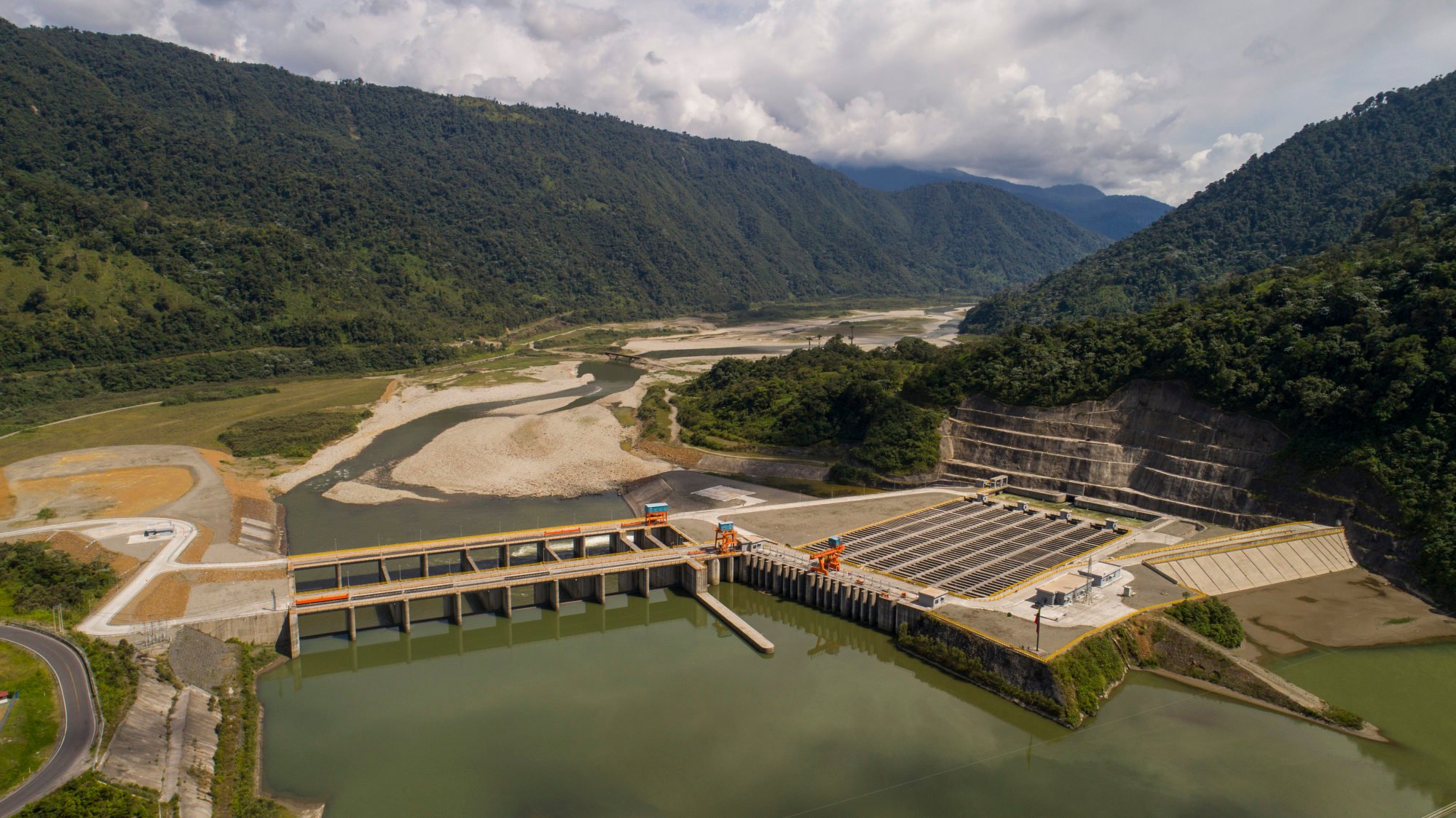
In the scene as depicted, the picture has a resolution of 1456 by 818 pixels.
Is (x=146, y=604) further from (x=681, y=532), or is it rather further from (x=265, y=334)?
(x=265, y=334)

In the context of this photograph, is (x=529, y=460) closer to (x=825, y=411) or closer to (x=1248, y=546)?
(x=825, y=411)

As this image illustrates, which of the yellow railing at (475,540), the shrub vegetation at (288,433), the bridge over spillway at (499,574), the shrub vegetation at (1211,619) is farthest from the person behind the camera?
the shrub vegetation at (288,433)

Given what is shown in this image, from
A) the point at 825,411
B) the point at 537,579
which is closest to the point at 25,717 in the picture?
the point at 537,579

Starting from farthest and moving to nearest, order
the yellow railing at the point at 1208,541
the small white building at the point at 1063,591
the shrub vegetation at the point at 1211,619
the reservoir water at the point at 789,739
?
the yellow railing at the point at 1208,541 → the small white building at the point at 1063,591 → the shrub vegetation at the point at 1211,619 → the reservoir water at the point at 789,739

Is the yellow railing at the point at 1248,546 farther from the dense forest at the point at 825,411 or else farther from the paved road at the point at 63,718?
the paved road at the point at 63,718

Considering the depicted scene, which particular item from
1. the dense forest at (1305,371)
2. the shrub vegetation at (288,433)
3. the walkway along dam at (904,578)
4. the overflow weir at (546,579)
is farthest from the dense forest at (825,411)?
the shrub vegetation at (288,433)
